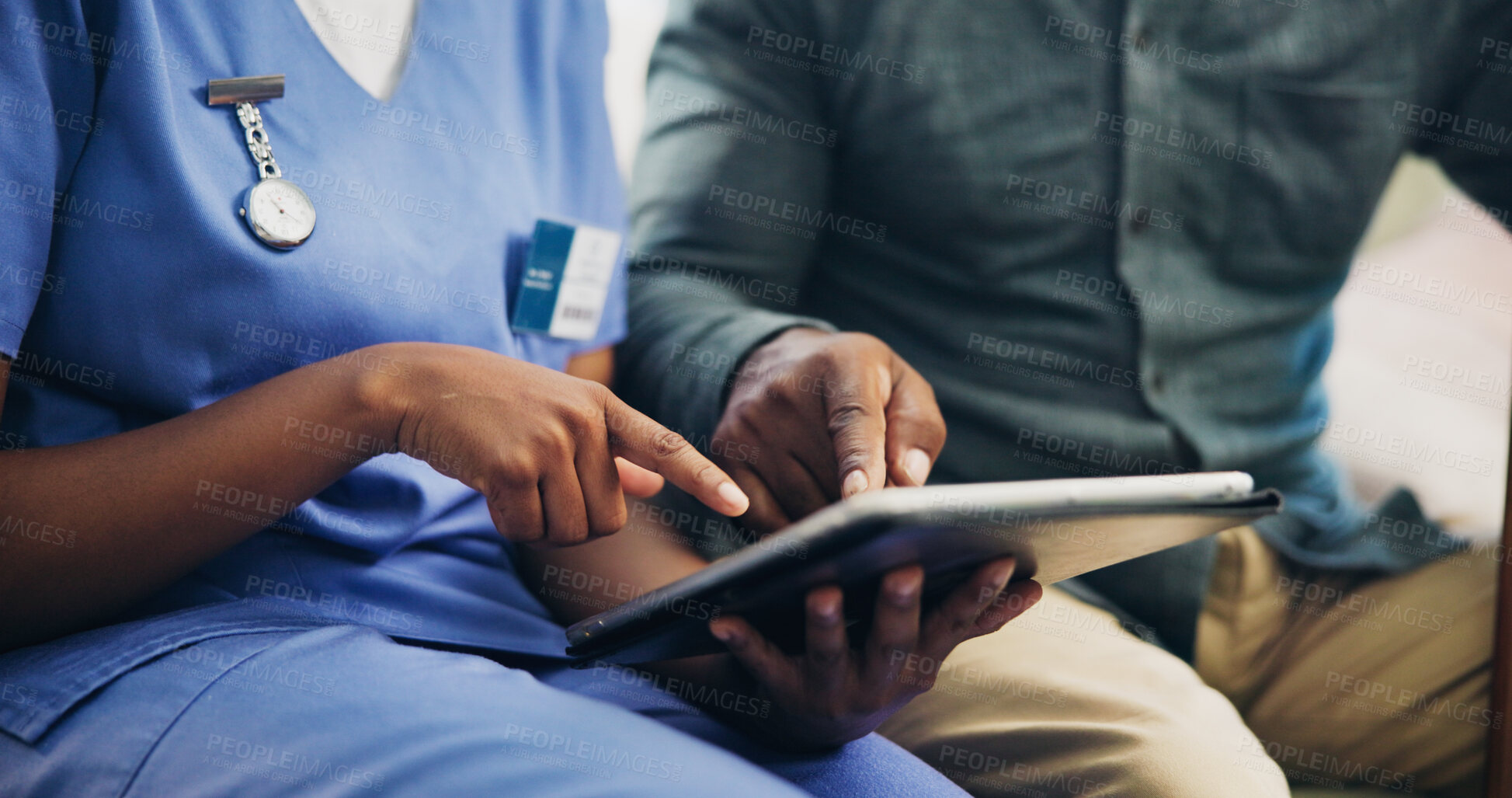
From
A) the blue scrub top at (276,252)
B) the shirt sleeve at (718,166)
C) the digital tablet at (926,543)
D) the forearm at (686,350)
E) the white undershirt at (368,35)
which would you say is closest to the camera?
the digital tablet at (926,543)

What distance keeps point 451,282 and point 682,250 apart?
1.19ft

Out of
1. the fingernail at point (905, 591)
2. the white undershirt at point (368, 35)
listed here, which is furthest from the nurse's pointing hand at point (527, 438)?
the white undershirt at point (368, 35)

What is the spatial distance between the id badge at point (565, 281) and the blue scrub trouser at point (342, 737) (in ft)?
0.86

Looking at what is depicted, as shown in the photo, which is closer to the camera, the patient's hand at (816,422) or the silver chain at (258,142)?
the silver chain at (258,142)

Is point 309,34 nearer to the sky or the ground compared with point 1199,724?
nearer to the sky

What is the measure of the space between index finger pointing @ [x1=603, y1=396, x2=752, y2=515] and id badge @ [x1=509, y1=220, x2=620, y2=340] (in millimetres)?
180

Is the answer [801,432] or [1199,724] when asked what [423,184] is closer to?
[801,432]

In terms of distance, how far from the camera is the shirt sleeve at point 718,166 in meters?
0.92

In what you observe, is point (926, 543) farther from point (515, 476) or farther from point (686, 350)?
point (686, 350)

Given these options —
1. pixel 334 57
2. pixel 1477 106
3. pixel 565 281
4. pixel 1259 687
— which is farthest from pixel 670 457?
pixel 1477 106

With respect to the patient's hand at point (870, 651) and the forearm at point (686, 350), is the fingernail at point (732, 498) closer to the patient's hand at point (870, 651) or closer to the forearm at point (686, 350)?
the patient's hand at point (870, 651)

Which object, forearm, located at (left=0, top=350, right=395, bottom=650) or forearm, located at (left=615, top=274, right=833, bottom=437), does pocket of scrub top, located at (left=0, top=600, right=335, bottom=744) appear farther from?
forearm, located at (left=615, top=274, right=833, bottom=437)

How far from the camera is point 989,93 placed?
0.95m

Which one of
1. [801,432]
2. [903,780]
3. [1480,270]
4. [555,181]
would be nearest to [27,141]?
[555,181]
